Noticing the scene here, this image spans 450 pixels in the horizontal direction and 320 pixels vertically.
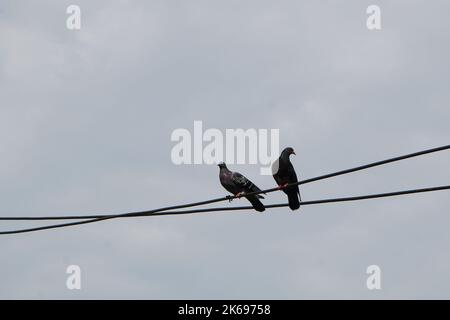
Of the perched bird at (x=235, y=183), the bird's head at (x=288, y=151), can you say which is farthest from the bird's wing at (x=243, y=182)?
the bird's head at (x=288, y=151)

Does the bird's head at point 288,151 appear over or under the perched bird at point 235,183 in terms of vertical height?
over

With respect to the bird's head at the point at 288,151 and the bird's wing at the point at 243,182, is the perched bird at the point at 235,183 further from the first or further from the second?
the bird's head at the point at 288,151

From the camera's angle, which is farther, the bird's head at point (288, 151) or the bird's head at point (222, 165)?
the bird's head at point (222, 165)

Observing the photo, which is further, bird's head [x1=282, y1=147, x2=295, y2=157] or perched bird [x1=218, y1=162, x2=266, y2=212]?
perched bird [x1=218, y1=162, x2=266, y2=212]

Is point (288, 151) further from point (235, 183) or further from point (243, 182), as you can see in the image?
point (235, 183)

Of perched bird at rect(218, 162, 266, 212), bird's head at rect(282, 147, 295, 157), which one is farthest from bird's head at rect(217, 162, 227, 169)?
bird's head at rect(282, 147, 295, 157)

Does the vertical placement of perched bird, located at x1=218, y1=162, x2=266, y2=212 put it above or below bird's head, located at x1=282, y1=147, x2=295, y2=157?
below

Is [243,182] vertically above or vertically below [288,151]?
below

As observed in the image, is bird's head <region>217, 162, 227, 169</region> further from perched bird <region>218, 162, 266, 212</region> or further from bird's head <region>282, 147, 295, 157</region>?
bird's head <region>282, 147, 295, 157</region>

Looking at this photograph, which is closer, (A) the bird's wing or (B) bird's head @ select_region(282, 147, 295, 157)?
(B) bird's head @ select_region(282, 147, 295, 157)

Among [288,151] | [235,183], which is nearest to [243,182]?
[235,183]
